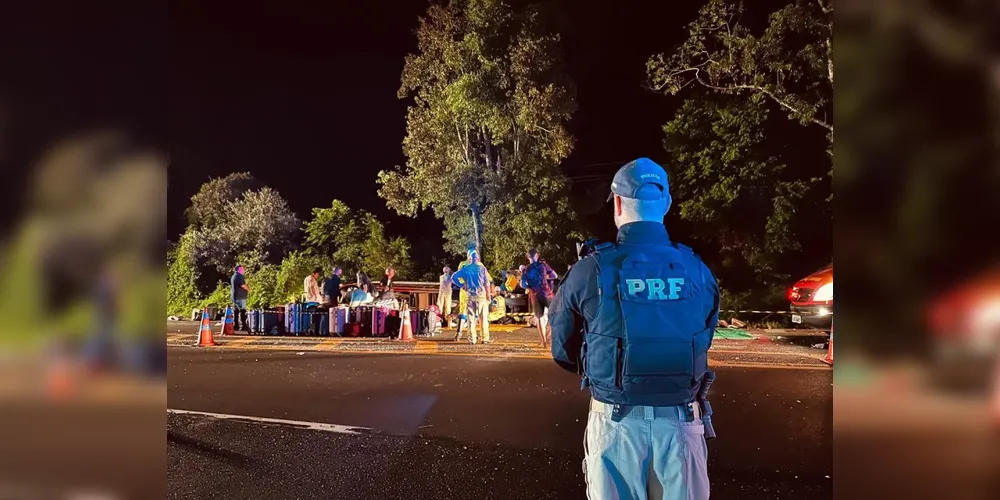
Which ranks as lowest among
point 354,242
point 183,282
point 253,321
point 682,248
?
point 253,321

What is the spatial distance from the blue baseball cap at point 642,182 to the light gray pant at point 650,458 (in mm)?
792

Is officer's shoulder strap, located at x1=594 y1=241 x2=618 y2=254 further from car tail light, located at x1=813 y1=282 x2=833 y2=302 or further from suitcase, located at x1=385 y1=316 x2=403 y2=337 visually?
suitcase, located at x1=385 y1=316 x2=403 y2=337

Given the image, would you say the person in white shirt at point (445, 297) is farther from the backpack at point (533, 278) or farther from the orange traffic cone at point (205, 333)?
the orange traffic cone at point (205, 333)

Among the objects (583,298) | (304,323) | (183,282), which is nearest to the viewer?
(583,298)

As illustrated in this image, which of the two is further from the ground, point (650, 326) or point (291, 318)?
point (650, 326)

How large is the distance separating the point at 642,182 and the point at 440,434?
11.5 ft

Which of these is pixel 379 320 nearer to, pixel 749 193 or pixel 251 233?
pixel 749 193

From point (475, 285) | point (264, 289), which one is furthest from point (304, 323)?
point (264, 289)

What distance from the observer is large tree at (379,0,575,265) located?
1617 cm

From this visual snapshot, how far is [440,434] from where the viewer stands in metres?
5.30

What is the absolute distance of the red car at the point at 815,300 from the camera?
9977 millimetres
